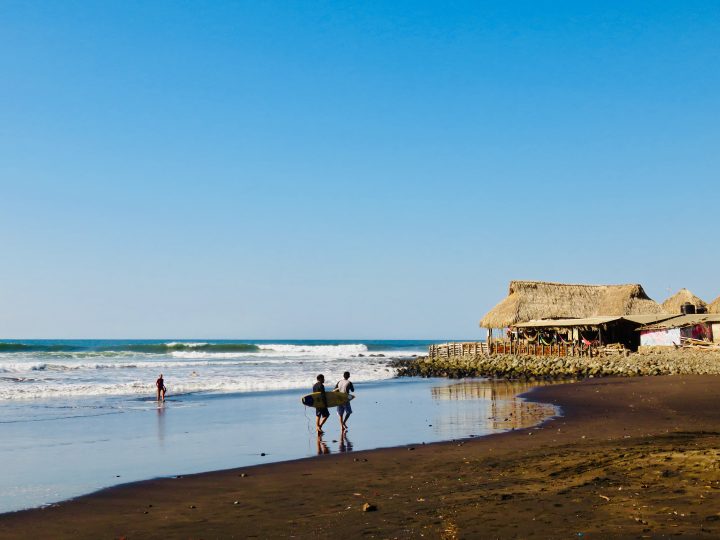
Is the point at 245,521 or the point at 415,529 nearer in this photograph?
the point at 415,529

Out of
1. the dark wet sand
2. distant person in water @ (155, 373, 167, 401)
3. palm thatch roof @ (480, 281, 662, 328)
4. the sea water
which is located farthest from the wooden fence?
the dark wet sand

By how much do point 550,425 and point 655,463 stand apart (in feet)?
25.3

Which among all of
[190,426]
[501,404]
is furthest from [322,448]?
[501,404]

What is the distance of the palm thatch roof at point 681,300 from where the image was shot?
65.9 m

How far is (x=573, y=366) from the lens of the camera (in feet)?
132

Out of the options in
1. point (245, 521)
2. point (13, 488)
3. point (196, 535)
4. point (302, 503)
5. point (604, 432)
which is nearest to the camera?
point (196, 535)

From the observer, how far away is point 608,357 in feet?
139

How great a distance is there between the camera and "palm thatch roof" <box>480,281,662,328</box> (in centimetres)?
5816

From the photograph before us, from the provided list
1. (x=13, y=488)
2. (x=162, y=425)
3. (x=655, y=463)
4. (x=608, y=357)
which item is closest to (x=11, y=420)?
(x=162, y=425)

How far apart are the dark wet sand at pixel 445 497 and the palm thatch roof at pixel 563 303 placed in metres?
43.8

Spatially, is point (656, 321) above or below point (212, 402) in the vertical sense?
above

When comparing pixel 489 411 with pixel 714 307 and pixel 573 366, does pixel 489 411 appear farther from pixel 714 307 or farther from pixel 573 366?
pixel 714 307

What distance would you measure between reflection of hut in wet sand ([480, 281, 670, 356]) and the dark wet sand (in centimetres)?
3556

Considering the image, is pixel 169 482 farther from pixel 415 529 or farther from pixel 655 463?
pixel 655 463
